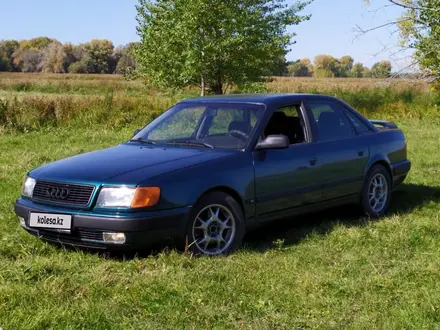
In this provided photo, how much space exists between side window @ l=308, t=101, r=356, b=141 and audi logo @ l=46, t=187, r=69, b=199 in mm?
2791

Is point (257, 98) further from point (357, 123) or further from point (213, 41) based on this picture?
point (213, 41)

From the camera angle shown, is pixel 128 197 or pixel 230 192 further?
pixel 230 192

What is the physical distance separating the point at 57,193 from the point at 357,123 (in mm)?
3709

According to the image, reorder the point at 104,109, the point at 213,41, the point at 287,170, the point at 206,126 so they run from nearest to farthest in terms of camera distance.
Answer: the point at 287,170 < the point at 206,126 < the point at 104,109 < the point at 213,41

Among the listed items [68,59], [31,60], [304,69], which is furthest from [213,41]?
[304,69]

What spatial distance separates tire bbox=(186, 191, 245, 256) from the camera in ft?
17.4

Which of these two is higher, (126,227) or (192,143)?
(192,143)

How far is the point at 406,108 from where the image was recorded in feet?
78.0

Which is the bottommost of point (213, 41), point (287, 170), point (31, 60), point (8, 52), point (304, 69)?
point (287, 170)

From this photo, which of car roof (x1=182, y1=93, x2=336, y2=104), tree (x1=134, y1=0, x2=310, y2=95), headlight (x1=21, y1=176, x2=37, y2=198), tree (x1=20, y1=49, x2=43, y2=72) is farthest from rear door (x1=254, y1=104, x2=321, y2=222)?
tree (x1=20, y1=49, x2=43, y2=72)

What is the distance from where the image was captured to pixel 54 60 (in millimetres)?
103688

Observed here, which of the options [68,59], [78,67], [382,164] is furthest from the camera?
[68,59]

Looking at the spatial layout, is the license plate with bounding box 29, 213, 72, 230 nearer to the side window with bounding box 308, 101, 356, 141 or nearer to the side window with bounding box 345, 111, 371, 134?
the side window with bounding box 308, 101, 356, 141

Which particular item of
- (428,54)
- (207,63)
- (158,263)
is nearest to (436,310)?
(158,263)
